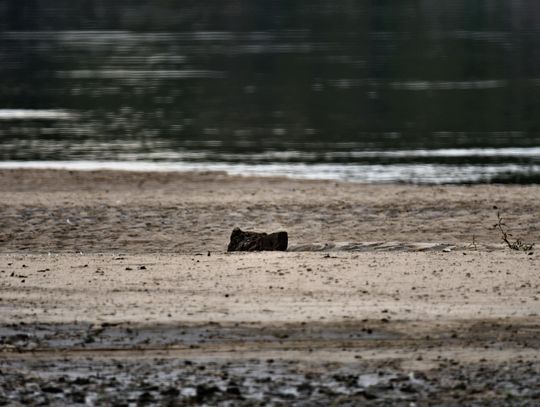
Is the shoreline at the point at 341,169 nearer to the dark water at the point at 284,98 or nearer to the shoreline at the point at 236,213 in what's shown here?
the dark water at the point at 284,98

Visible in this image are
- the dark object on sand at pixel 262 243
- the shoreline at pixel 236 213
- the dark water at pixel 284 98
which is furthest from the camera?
the dark water at pixel 284 98

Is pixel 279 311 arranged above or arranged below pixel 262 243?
above

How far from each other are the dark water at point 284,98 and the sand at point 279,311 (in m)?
7.09

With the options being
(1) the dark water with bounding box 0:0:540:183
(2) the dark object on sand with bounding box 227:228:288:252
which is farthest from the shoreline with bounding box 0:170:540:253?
(1) the dark water with bounding box 0:0:540:183

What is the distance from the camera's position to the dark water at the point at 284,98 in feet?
88.3

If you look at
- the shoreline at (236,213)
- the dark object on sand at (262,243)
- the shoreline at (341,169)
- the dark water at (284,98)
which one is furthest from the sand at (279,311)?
the dark water at (284,98)

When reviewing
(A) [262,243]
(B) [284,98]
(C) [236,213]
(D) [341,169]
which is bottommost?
(B) [284,98]

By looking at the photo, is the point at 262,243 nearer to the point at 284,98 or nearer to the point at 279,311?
the point at 279,311

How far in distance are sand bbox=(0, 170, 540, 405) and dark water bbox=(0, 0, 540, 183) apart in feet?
23.2

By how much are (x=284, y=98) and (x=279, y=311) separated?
30039 millimetres

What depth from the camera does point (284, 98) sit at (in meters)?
40.9

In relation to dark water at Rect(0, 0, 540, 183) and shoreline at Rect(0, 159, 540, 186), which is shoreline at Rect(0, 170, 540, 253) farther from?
dark water at Rect(0, 0, 540, 183)

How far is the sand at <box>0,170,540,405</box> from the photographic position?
937 cm

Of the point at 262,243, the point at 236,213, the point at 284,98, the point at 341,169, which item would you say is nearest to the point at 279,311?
the point at 262,243
